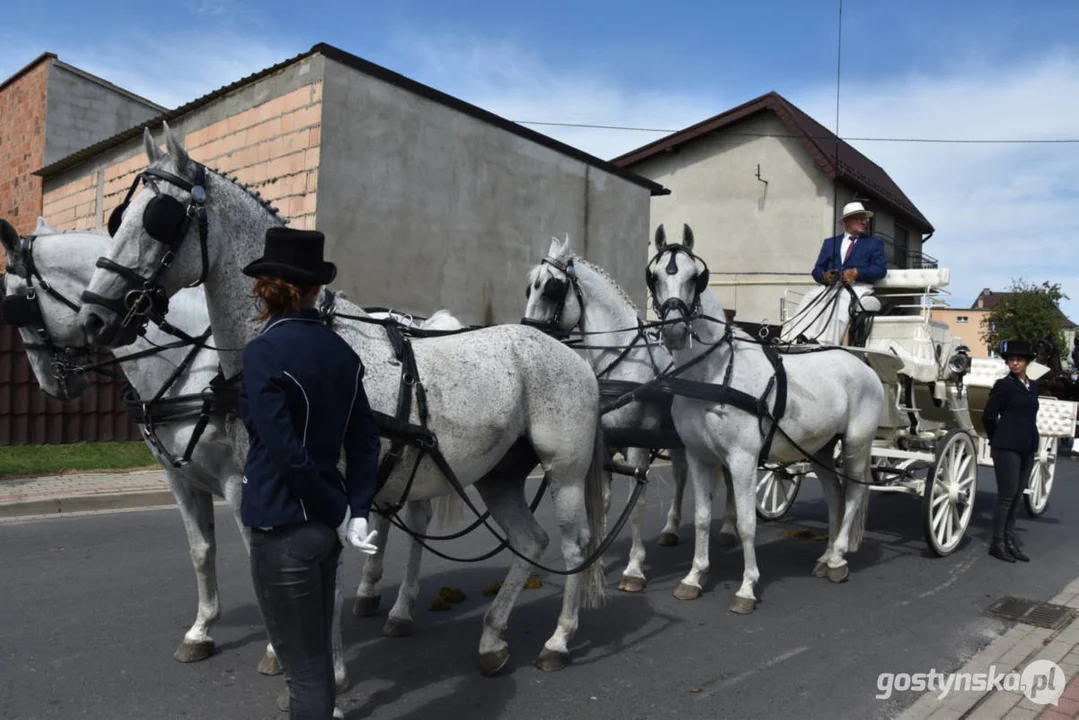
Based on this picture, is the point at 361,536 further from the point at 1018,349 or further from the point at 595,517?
the point at 1018,349

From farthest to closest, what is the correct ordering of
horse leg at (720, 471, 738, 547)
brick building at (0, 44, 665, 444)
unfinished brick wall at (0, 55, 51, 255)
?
1. unfinished brick wall at (0, 55, 51, 255)
2. brick building at (0, 44, 665, 444)
3. horse leg at (720, 471, 738, 547)

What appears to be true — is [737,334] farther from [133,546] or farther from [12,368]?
[12,368]

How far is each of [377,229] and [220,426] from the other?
28.5 ft

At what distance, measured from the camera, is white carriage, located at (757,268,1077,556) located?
7223 millimetres

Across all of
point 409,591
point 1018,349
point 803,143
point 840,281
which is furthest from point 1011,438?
point 803,143

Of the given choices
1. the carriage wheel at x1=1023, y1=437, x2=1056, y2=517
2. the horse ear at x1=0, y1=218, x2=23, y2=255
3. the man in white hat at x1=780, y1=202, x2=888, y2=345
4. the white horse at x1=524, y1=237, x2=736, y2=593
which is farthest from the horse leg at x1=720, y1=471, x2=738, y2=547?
the horse ear at x1=0, y1=218, x2=23, y2=255

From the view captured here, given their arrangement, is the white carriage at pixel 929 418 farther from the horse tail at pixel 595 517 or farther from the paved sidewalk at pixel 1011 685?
the horse tail at pixel 595 517

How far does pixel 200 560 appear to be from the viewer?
13.9 ft

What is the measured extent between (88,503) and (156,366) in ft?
17.4

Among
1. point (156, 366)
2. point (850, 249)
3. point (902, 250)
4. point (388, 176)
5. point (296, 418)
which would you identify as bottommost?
point (296, 418)

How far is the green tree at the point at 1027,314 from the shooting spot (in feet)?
107

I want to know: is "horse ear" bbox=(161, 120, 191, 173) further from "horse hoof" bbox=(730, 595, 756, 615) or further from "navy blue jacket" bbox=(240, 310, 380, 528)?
"horse hoof" bbox=(730, 595, 756, 615)

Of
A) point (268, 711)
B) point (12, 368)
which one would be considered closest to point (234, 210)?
point (268, 711)

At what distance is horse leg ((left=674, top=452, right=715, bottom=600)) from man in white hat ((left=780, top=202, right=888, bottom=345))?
2.62 m
